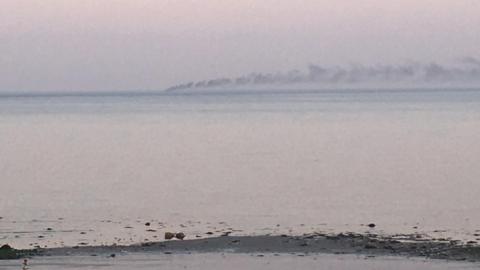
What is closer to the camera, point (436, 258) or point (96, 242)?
point (436, 258)

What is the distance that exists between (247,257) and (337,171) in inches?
642

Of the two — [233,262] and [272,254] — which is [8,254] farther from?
[272,254]

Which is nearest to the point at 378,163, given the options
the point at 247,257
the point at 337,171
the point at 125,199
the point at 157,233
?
the point at 337,171

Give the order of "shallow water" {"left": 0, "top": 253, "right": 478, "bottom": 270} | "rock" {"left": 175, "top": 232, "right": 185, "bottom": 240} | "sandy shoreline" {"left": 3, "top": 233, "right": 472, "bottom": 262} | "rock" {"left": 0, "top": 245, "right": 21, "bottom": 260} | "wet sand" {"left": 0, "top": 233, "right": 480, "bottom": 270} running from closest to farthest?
"shallow water" {"left": 0, "top": 253, "right": 478, "bottom": 270} < "wet sand" {"left": 0, "top": 233, "right": 480, "bottom": 270} < "rock" {"left": 0, "top": 245, "right": 21, "bottom": 260} < "sandy shoreline" {"left": 3, "top": 233, "right": 472, "bottom": 262} < "rock" {"left": 175, "top": 232, "right": 185, "bottom": 240}

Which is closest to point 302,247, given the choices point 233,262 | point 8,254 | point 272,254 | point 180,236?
point 272,254

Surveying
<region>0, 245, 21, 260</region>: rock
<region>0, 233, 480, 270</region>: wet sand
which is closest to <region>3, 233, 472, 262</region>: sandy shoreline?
<region>0, 233, 480, 270</region>: wet sand

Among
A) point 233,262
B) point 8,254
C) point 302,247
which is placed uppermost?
point 8,254

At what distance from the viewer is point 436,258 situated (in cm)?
1404

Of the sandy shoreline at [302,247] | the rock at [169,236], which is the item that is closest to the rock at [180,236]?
the rock at [169,236]

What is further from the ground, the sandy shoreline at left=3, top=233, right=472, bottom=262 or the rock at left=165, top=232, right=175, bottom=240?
the rock at left=165, top=232, right=175, bottom=240

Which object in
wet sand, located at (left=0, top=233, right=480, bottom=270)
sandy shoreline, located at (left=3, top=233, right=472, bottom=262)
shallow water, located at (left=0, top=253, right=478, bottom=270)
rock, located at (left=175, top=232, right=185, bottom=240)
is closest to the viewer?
shallow water, located at (left=0, top=253, right=478, bottom=270)

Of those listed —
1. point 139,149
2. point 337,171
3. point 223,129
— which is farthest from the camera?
point 223,129

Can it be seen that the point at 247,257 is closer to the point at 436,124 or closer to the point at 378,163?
the point at 378,163

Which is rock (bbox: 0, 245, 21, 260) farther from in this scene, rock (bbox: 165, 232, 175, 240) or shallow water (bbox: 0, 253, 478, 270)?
rock (bbox: 165, 232, 175, 240)
